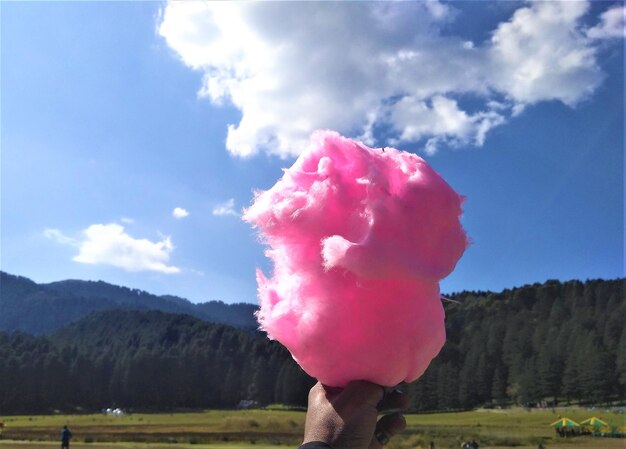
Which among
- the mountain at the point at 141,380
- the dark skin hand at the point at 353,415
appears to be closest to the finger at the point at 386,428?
the dark skin hand at the point at 353,415

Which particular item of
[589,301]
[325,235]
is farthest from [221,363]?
[325,235]

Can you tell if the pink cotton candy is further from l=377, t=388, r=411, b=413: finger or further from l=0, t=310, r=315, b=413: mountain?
l=0, t=310, r=315, b=413: mountain

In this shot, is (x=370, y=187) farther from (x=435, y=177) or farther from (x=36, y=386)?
(x=36, y=386)

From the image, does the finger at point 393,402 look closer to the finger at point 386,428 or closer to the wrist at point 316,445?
the finger at point 386,428

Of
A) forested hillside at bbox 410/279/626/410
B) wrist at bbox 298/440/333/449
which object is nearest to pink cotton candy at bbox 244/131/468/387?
wrist at bbox 298/440/333/449

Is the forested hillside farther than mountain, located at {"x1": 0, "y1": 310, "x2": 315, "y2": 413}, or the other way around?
mountain, located at {"x1": 0, "y1": 310, "x2": 315, "y2": 413}

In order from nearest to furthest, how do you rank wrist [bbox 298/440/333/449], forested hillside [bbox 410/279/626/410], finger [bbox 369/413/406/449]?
wrist [bbox 298/440/333/449]
finger [bbox 369/413/406/449]
forested hillside [bbox 410/279/626/410]

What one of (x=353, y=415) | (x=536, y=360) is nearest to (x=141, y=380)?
(x=536, y=360)
